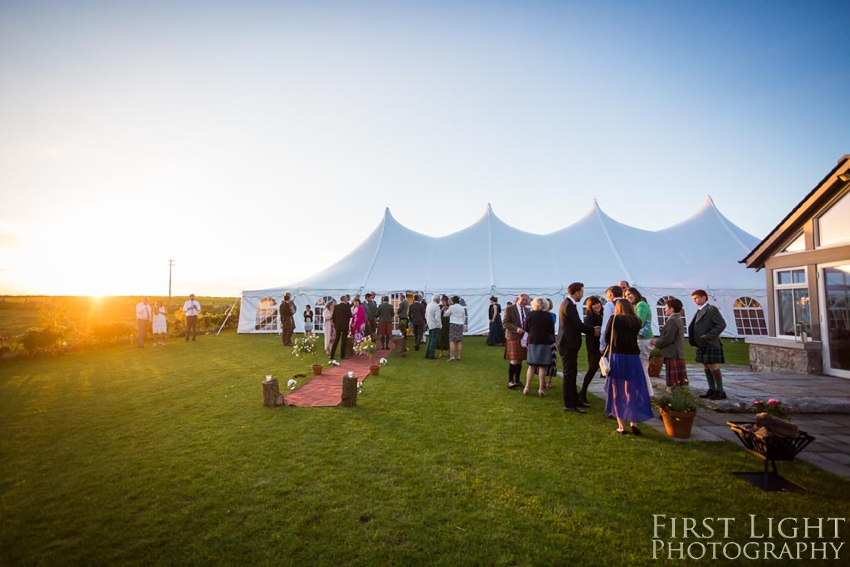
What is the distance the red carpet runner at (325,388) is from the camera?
560 centimetres

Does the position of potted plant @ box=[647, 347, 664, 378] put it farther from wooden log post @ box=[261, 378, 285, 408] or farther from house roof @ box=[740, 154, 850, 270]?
wooden log post @ box=[261, 378, 285, 408]

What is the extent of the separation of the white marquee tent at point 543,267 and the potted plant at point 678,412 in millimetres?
10712

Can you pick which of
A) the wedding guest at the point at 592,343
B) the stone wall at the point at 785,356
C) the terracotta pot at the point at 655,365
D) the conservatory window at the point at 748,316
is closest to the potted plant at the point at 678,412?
the wedding guest at the point at 592,343

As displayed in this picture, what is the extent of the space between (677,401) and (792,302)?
711 cm

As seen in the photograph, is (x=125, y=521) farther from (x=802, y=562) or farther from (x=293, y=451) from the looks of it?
(x=802, y=562)

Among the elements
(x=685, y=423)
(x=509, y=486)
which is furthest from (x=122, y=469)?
(x=685, y=423)

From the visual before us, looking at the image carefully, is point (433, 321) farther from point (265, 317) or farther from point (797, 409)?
point (265, 317)

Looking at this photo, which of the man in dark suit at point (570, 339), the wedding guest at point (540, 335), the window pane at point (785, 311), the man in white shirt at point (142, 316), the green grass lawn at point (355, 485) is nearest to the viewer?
the green grass lawn at point (355, 485)

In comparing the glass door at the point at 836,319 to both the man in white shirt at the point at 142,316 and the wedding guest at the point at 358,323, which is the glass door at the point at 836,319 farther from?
the man in white shirt at the point at 142,316

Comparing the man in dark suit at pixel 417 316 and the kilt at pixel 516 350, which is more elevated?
the man in dark suit at pixel 417 316

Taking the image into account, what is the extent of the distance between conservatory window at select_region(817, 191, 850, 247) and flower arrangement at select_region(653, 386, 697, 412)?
6.36 metres

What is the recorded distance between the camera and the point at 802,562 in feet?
7.17

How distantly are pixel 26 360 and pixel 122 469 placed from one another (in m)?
10.3

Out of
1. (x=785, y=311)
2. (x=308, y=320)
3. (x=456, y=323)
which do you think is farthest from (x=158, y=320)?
(x=785, y=311)
